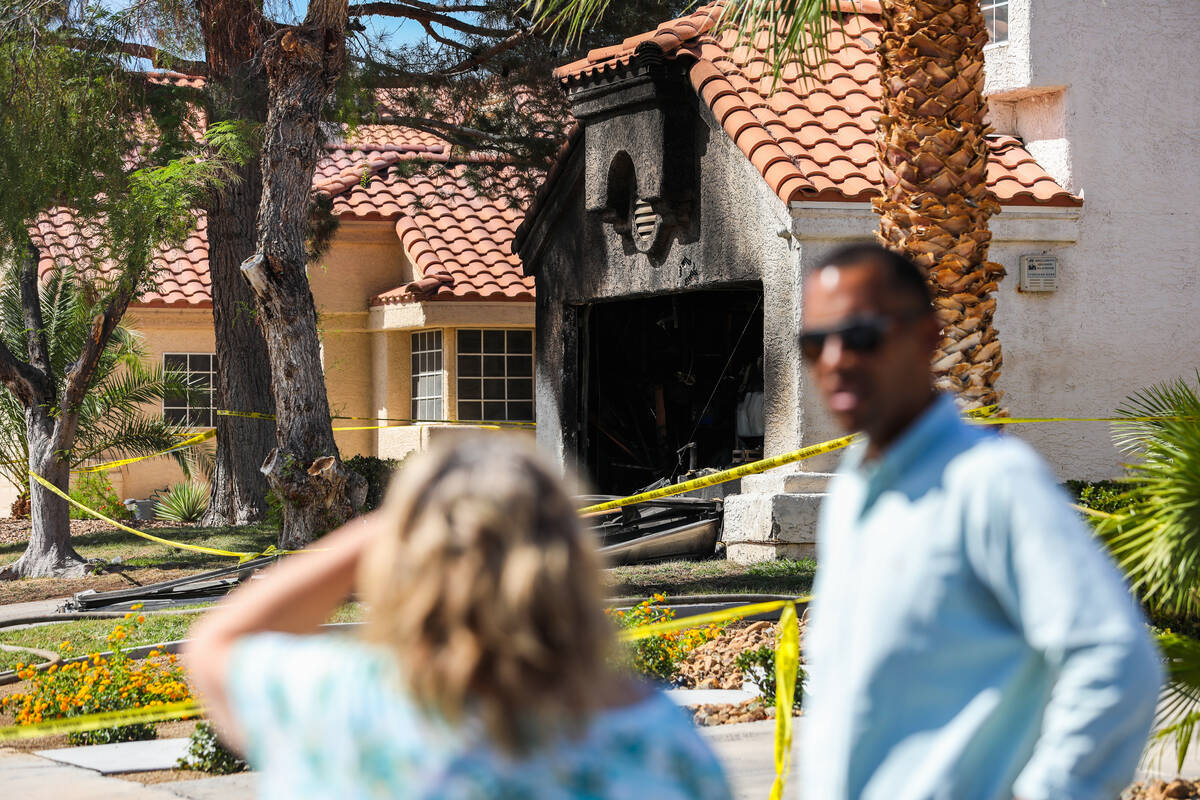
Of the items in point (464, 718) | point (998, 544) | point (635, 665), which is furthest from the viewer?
point (635, 665)

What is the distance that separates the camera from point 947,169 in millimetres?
9234

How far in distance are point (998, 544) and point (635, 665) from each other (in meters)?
5.68

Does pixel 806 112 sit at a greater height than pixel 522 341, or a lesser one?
greater

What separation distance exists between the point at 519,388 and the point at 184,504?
208 inches

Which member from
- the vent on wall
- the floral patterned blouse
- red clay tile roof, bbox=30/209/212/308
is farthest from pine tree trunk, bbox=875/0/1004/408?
red clay tile roof, bbox=30/209/212/308

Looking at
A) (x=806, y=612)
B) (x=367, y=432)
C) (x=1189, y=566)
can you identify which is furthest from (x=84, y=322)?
(x=1189, y=566)

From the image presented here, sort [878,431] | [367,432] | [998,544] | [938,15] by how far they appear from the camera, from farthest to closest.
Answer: [367,432], [938,15], [878,431], [998,544]

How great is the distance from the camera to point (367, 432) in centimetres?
2317

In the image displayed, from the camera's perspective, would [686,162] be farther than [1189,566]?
Yes

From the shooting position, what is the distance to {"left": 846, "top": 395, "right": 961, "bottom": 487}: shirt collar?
2.33 m

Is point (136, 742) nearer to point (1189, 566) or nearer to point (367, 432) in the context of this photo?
point (1189, 566)

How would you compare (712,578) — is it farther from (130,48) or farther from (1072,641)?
(1072,641)

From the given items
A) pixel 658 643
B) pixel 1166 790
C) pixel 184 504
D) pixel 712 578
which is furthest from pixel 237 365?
pixel 1166 790

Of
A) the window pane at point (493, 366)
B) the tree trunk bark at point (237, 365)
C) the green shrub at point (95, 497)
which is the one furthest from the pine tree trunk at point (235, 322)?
the window pane at point (493, 366)
